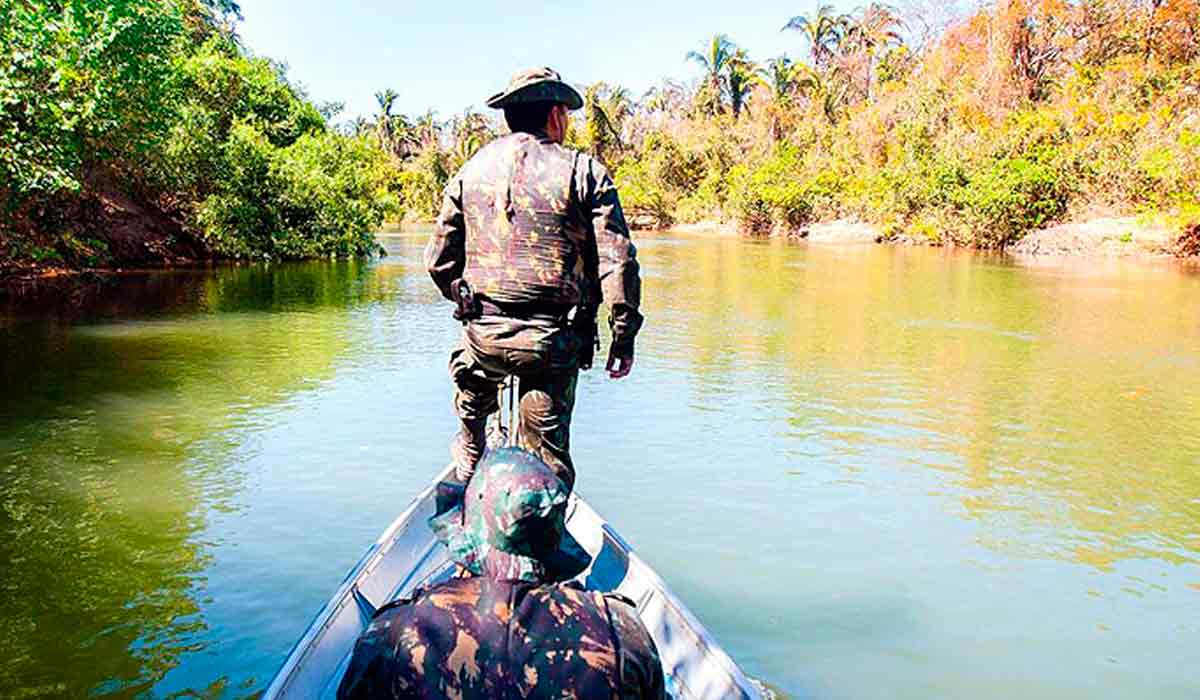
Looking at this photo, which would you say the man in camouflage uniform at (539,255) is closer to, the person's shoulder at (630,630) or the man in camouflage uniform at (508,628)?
the man in camouflage uniform at (508,628)

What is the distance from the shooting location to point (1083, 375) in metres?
11.1

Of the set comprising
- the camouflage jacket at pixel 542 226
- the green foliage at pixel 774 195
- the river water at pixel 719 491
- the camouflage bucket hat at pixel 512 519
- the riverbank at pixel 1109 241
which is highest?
the green foliage at pixel 774 195

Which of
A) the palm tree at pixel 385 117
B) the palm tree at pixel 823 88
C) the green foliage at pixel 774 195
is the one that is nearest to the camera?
the green foliage at pixel 774 195

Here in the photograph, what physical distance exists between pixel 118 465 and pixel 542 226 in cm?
479

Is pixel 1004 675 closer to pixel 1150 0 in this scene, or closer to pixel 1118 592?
pixel 1118 592

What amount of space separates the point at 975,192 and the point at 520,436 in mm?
36645

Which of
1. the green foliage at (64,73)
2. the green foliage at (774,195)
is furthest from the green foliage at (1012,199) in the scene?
the green foliage at (64,73)

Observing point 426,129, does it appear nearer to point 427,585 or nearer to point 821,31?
point 821,31

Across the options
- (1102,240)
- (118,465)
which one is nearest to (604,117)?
(1102,240)

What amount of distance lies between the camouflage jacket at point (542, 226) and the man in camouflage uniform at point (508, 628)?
1714mm

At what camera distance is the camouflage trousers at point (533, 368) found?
12.6 ft

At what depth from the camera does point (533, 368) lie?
12.7ft

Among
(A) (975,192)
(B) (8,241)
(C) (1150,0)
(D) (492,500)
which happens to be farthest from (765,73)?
(D) (492,500)

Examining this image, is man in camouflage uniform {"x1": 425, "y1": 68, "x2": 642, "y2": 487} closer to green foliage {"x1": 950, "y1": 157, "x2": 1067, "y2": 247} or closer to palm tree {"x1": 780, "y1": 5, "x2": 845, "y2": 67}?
green foliage {"x1": 950, "y1": 157, "x2": 1067, "y2": 247}
